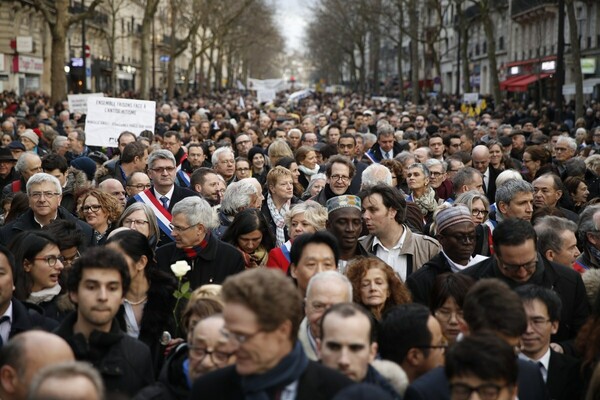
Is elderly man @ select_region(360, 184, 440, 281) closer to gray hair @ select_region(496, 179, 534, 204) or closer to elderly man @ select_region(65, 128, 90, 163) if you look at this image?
gray hair @ select_region(496, 179, 534, 204)

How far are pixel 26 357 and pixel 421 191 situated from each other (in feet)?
22.2

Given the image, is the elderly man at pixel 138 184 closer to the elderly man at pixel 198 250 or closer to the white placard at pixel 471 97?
the elderly man at pixel 198 250

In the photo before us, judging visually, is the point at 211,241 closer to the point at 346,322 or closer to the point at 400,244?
the point at 400,244

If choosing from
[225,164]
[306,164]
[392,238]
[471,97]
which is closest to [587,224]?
[392,238]

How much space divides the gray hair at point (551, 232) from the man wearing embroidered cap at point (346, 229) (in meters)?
1.29

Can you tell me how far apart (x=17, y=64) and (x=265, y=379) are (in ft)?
173

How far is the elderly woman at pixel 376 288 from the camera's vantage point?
6.57 m

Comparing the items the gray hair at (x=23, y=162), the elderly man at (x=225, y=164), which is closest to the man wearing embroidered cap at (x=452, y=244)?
the elderly man at (x=225, y=164)

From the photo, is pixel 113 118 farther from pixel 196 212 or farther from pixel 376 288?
pixel 376 288

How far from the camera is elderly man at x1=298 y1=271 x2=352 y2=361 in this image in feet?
18.1

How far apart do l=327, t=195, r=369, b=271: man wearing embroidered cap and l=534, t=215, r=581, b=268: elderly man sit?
4.28 feet

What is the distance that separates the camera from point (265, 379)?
4199mm

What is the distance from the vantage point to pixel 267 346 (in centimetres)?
420

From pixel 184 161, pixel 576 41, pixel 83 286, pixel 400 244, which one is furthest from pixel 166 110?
pixel 83 286
